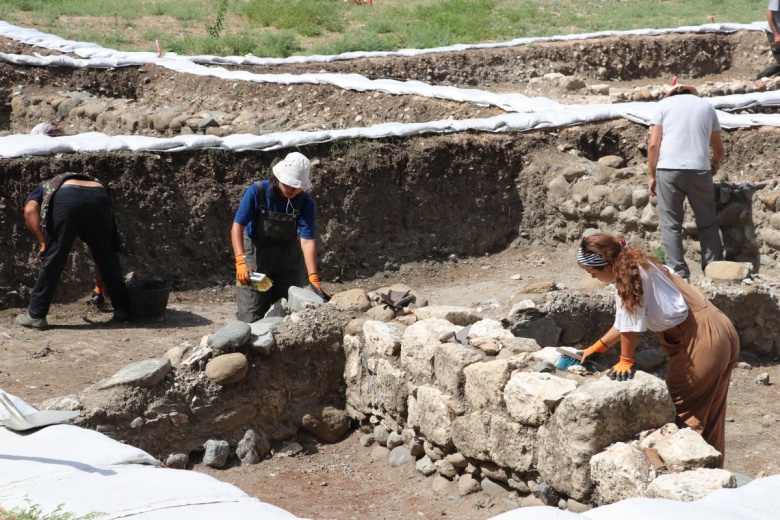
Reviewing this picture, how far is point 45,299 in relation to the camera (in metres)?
6.68

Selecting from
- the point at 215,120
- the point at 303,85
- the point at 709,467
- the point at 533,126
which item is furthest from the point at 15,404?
the point at 303,85

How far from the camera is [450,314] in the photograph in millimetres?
5574

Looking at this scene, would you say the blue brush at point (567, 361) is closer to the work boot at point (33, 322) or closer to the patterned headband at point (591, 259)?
the patterned headband at point (591, 259)

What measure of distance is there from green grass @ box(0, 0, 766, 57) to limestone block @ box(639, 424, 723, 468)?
45.1ft

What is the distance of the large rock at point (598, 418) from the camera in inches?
157

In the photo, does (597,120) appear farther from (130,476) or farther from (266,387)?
(130,476)

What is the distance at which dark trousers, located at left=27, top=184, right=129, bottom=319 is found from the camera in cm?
653

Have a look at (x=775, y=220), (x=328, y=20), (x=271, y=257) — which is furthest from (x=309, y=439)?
(x=328, y=20)

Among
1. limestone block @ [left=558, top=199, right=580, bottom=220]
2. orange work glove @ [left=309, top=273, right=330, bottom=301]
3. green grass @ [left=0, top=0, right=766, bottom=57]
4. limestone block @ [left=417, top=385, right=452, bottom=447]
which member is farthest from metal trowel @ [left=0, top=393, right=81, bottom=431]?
green grass @ [left=0, top=0, right=766, bottom=57]

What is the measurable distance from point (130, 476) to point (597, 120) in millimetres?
7166

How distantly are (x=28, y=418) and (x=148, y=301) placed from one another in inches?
123

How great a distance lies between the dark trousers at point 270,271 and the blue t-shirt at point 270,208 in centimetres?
17

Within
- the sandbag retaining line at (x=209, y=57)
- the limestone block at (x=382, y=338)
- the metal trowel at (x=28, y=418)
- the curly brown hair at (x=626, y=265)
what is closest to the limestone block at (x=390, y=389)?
the limestone block at (x=382, y=338)

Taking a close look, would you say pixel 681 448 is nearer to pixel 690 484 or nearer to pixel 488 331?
pixel 690 484
